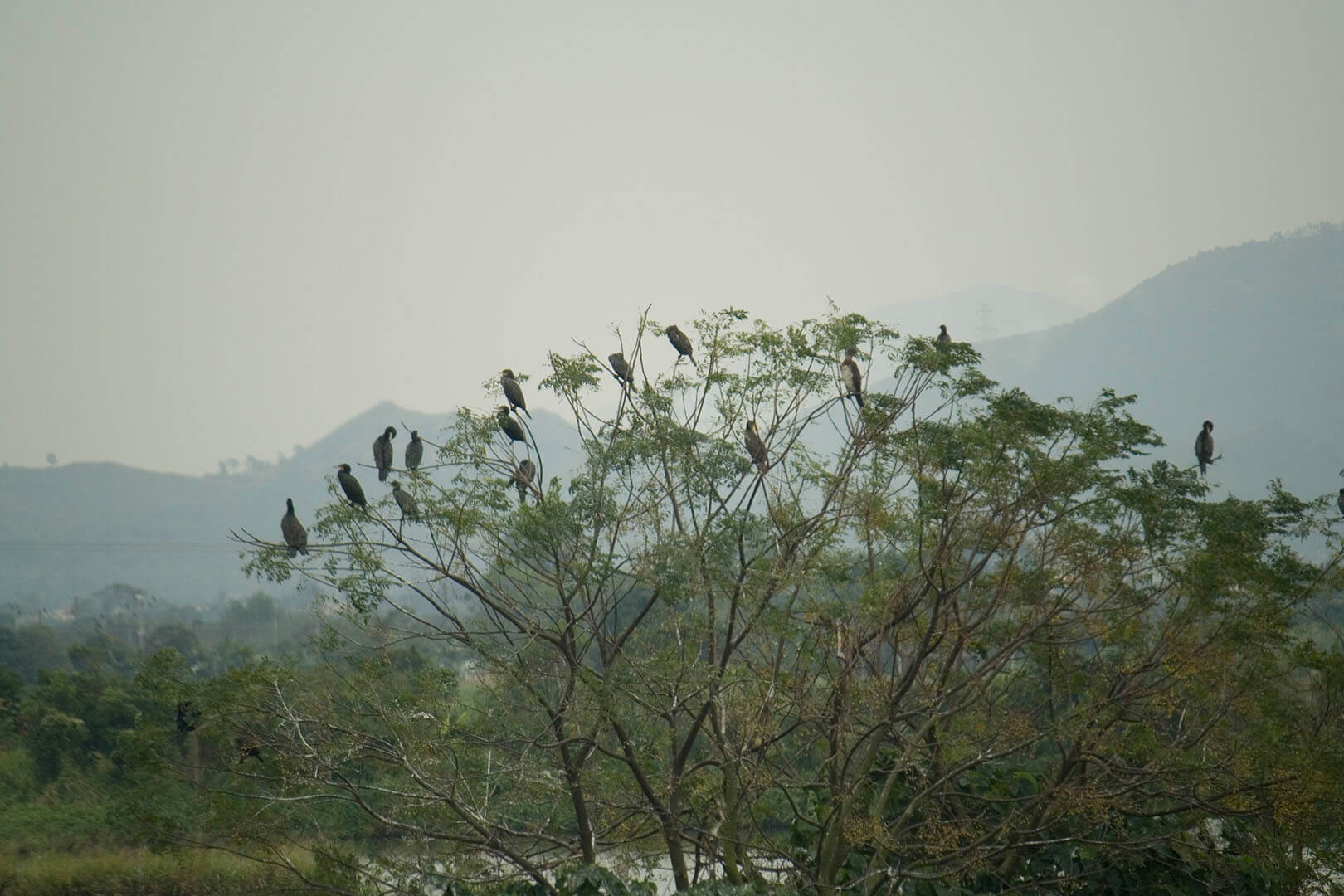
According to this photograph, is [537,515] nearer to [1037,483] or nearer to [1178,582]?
[1037,483]

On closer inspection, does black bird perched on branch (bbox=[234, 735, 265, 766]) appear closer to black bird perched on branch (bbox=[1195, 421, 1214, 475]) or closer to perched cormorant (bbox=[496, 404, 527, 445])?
perched cormorant (bbox=[496, 404, 527, 445])

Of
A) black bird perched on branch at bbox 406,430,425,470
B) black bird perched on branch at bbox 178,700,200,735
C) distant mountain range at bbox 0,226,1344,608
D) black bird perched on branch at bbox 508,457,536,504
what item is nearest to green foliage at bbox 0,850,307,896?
black bird perched on branch at bbox 178,700,200,735

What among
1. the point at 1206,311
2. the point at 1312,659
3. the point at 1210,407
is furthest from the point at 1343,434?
the point at 1312,659

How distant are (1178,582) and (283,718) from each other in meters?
5.93

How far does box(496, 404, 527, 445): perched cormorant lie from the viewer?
7.54 metres

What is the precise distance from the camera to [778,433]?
7.99 metres

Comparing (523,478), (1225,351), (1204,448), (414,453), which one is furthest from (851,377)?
(1225,351)

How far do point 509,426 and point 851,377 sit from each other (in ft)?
8.08

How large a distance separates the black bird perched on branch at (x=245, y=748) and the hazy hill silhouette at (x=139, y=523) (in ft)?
184

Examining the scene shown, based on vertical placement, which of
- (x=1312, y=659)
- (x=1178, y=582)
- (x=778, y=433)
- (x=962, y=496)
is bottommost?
(x=1312, y=659)

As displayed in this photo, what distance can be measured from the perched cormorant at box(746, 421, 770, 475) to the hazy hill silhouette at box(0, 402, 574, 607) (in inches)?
2229

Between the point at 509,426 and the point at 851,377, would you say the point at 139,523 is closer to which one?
the point at 509,426

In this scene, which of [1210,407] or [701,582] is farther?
[1210,407]

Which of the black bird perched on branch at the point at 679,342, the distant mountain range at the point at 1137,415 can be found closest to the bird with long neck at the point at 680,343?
the black bird perched on branch at the point at 679,342
